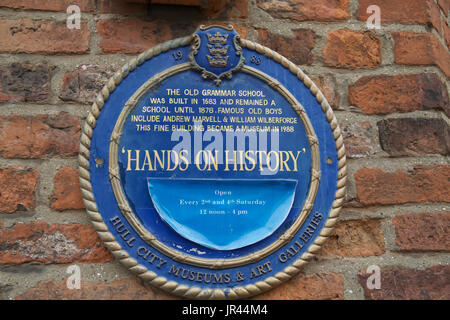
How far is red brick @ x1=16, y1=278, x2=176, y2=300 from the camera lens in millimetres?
1668

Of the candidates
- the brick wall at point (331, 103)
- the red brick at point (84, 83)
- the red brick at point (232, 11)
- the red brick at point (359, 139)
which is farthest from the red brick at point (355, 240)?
the red brick at point (84, 83)

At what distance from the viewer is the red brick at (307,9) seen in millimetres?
1942

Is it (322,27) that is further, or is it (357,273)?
(322,27)

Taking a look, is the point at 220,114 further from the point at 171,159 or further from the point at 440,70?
the point at 440,70

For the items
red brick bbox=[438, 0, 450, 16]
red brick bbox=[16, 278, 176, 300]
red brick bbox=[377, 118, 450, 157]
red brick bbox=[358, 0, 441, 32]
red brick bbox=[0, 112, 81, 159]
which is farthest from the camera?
red brick bbox=[438, 0, 450, 16]

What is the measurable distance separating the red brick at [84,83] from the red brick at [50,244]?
0.45 m

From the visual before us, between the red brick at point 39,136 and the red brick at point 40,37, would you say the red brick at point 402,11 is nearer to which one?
the red brick at point 40,37

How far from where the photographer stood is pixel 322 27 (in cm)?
195

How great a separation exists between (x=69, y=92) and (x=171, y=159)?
0.44 meters

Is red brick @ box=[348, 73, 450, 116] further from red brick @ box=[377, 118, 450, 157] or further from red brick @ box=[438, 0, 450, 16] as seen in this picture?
red brick @ box=[438, 0, 450, 16]

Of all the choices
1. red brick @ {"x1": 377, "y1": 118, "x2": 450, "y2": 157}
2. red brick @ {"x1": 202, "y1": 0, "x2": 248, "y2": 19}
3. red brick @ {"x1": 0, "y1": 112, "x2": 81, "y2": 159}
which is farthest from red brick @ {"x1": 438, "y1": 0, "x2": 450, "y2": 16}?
red brick @ {"x1": 0, "y1": 112, "x2": 81, "y2": 159}

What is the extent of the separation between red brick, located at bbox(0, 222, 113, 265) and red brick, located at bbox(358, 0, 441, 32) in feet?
4.21

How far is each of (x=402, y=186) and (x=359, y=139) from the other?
0.73 ft

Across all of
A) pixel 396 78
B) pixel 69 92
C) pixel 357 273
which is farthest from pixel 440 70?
pixel 69 92
